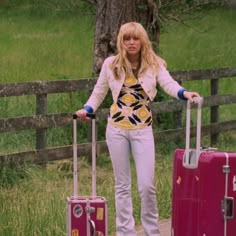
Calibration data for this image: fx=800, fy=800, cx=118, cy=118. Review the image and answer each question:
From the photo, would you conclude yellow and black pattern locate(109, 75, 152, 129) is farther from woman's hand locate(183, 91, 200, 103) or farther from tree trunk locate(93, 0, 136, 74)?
tree trunk locate(93, 0, 136, 74)

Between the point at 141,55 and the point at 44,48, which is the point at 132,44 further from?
the point at 44,48

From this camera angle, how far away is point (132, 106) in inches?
234

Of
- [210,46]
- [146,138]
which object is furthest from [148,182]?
[210,46]

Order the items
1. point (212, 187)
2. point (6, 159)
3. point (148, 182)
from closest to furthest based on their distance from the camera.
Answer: point (212, 187)
point (148, 182)
point (6, 159)

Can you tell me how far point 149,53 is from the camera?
5.96m

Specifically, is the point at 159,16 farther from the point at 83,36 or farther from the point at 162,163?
the point at 83,36

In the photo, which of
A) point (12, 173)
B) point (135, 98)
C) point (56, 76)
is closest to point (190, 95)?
point (135, 98)

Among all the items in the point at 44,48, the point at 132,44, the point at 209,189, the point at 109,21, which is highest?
the point at 44,48

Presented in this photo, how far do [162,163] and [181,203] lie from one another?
15.0 ft

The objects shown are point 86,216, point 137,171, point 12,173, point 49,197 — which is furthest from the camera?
point 12,173

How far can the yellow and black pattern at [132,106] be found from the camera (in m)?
5.93

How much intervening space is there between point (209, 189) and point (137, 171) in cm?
77

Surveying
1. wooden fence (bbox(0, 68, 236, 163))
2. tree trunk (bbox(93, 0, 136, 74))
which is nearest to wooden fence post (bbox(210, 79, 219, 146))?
wooden fence (bbox(0, 68, 236, 163))

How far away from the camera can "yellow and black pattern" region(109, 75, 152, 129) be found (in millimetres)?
5934
